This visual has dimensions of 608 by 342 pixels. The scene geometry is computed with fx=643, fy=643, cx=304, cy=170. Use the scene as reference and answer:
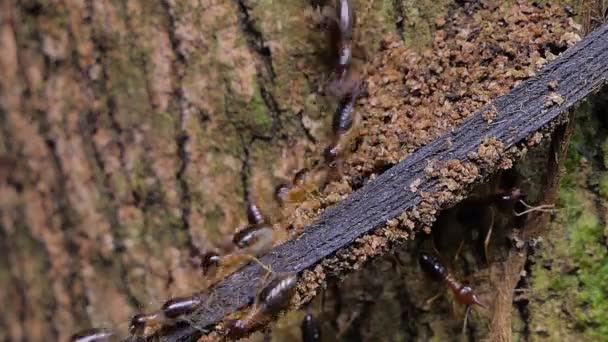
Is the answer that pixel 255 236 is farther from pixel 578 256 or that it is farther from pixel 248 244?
pixel 578 256

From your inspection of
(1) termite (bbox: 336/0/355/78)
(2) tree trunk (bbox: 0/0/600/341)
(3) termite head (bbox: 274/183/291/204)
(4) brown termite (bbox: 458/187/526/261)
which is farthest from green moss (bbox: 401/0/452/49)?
(3) termite head (bbox: 274/183/291/204)

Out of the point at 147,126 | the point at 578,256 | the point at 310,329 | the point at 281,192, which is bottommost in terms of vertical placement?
the point at 578,256

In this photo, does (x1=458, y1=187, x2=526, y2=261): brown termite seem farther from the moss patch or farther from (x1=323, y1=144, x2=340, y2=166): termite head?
(x1=323, y1=144, x2=340, y2=166): termite head

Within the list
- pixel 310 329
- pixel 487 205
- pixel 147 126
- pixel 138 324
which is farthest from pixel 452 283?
pixel 147 126

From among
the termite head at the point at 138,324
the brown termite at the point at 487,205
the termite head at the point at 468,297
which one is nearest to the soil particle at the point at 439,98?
the brown termite at the point at 487,205

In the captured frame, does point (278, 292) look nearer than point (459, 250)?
Yes

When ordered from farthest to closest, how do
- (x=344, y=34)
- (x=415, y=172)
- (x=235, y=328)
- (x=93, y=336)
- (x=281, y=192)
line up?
(x=93, y=336) < (x=281, y=192) < (x=344, y=34) < (x=235, y=328) < (x=415, y=172)

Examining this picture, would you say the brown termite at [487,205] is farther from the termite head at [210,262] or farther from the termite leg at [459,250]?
the termite head at [210,262]
